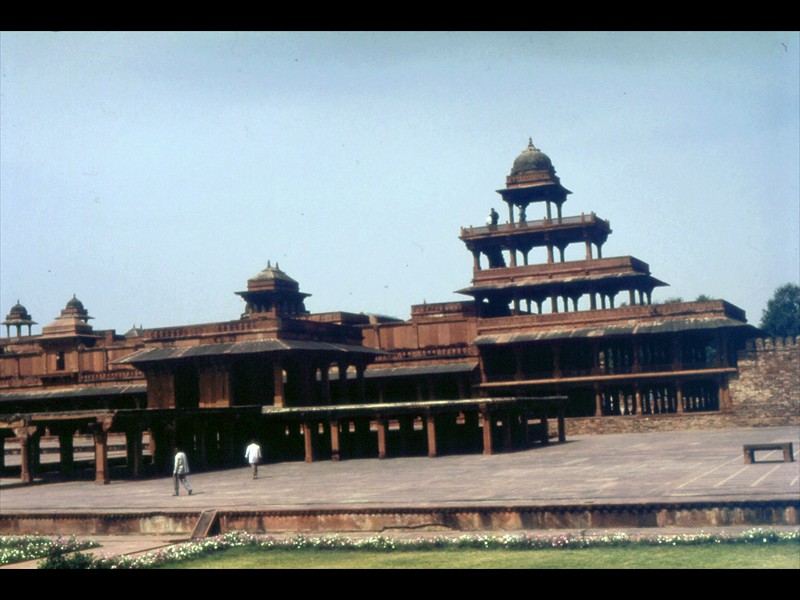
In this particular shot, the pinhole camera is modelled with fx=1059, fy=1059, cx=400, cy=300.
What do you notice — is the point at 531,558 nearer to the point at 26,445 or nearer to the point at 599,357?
the point at 26,445

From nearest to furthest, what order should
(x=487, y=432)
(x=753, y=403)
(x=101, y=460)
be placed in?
(x=101, y=460) → (x=487, y=432) → (x=753, y=403)

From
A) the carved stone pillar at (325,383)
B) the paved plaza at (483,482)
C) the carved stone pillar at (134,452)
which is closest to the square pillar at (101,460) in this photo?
the paved plaza at (483,482)

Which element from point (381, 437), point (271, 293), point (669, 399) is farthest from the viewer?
point (271, 293)

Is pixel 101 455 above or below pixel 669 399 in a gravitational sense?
below

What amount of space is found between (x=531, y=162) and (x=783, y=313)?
→ 2790 cm

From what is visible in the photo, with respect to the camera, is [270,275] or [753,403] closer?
[753,403]

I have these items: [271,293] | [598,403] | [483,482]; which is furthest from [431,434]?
[271,293]

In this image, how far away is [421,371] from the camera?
177 feet

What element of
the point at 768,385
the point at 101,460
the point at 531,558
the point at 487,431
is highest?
the point at 768,385

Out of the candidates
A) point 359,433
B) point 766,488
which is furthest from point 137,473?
point 766,488

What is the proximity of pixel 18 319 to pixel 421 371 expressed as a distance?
48676 millimetres

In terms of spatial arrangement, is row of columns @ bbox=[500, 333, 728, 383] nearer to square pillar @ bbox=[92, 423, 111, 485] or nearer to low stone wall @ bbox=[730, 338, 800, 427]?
low stone wall @ bbox=[730, 338, 800, 427]

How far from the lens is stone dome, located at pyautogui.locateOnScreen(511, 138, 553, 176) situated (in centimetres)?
5716
